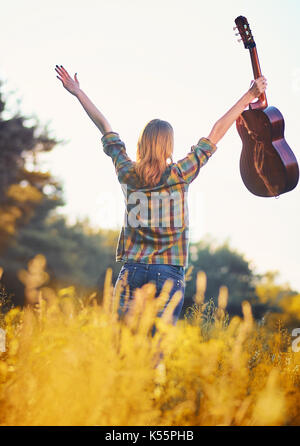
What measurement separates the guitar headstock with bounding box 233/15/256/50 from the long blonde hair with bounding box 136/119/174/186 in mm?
2224

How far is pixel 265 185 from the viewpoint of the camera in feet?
14.8

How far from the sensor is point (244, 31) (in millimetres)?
4605

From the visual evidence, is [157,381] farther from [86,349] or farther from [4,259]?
[4,259]

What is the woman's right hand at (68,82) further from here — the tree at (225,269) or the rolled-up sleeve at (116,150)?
the tree at (225,269)

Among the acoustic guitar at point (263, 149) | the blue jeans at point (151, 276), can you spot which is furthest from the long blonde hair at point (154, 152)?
the acoustic guitar at point (263, 149)

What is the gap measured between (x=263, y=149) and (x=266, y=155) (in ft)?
0.28

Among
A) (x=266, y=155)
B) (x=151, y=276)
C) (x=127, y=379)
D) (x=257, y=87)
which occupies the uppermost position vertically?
(x=257, y=87)

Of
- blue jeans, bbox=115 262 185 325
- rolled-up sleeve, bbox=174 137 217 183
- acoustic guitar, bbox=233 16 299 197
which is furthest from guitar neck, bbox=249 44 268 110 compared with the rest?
blue jeans, bbox=115 262 185 325

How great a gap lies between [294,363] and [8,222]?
2205 cm

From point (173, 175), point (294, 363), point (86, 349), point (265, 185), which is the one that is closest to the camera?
point (86, 349)

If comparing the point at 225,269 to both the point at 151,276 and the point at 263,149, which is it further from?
the point at 151,276

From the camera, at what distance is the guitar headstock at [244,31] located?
456 cm

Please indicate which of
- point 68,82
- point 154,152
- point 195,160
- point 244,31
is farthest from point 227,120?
point 244,31
